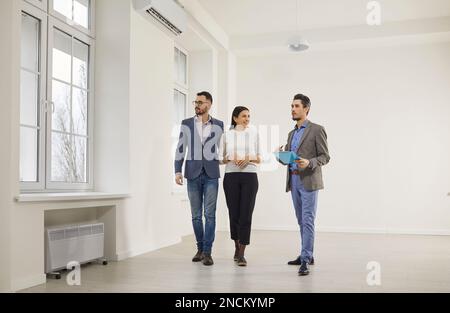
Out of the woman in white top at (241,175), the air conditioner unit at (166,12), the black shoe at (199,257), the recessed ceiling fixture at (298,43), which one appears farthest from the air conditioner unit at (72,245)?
the recessed ceiling fixture at (298,43)

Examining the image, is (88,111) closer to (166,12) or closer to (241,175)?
(166,12)

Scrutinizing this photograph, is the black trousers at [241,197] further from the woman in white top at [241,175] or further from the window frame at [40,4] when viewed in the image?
the window frame at [40,4]

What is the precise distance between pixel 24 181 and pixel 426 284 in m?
3.07

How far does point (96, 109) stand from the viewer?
15.0 ft

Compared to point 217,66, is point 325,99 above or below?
below

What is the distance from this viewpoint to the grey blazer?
3.57 m

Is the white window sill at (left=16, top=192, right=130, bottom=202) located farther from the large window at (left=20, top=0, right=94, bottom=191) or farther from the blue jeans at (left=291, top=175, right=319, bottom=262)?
the blue jeans at (left=291, top=175, right=319, bottom=262)

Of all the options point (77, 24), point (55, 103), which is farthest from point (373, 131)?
point (55, 103)

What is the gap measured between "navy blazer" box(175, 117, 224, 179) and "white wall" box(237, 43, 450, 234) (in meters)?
3.45

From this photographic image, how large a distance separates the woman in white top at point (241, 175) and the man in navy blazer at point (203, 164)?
0.15 meters

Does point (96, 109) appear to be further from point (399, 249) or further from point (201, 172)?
point (399, 249)


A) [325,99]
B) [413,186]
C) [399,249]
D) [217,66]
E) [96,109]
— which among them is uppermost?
[217,66]

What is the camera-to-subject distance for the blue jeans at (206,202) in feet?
13.5

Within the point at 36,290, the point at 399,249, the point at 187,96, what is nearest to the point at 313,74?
the point at 187,96
